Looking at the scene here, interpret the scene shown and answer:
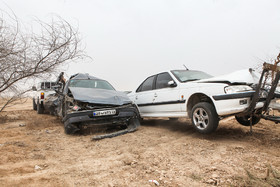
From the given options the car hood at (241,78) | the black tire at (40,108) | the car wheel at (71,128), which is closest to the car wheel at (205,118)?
the car hood at (241,78)

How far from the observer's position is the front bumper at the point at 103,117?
4.13 metres

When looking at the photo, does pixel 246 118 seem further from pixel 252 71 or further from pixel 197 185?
pixel 197 185

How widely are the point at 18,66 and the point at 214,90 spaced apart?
6.10m

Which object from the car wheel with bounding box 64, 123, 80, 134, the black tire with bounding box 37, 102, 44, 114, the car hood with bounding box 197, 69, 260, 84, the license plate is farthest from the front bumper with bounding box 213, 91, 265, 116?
the black tire with bounding box 37, 102, 44, 114

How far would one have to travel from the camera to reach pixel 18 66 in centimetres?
614

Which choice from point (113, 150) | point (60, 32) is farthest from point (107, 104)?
point (60, 32)

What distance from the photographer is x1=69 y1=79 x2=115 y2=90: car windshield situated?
17.8ft

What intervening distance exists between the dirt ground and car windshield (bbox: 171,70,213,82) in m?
1.38

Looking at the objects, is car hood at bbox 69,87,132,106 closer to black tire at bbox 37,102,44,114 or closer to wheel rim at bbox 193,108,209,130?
wheel rim at bbox 193,108,209,130

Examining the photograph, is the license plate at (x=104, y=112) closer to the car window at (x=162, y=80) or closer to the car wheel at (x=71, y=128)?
the car wheel at (x=71, y=128)

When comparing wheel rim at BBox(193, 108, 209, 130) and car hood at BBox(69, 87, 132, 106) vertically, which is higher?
car hood at BBox(69, 87, 132, 106)

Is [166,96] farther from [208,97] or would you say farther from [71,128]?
[71,128]


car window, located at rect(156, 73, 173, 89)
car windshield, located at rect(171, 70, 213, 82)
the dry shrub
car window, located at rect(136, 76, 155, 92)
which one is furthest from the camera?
car window, located at rect(136, 76, 155, 92)

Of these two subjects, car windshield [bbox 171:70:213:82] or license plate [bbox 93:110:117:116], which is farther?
car windshield [bbox 171:70:213:82]
